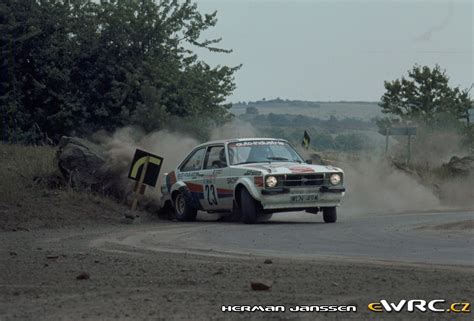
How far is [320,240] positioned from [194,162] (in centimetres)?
650

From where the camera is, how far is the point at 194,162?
20.7 meters

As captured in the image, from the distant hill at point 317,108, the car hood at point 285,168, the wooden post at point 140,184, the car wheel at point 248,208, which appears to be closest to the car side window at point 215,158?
the car hood at point 285,168

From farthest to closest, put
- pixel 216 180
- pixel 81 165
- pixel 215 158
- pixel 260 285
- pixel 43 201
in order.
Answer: pixel 81 165 < pixel 43 201 < pixel 215 158 < pixel 216 180 < pixel 260 285

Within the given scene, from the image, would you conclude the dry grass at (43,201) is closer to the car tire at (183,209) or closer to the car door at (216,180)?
the car tire at (183,209)

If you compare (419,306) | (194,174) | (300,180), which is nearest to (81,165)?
(194,174)

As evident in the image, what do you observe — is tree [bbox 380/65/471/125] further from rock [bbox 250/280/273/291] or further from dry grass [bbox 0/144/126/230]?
rock [bbox 250/280/273/291]

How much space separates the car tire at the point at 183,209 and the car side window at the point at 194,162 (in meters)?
0.52

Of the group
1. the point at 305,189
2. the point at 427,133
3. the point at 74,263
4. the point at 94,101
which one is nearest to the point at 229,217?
the point at 305,189

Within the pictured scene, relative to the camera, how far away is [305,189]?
18328 mm

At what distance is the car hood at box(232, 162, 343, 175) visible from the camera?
1836 centimetres

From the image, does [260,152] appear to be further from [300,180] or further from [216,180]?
[300,180]

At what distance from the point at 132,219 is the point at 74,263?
8.23m

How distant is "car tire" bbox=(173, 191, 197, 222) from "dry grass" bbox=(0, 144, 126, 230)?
45.9 inches

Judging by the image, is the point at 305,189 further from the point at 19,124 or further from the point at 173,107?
the point at 19,124
